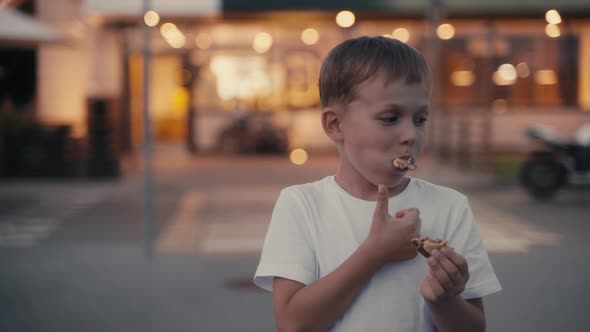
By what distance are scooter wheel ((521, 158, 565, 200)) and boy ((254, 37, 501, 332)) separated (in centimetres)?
1092

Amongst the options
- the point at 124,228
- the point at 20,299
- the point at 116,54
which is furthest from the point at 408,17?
the point at 20,299

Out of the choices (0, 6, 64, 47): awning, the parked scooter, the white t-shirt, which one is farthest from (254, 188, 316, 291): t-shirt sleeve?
(0, 6, 64, 47): awning

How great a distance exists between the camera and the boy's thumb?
155 cm

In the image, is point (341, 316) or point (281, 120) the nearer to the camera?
point (341, 316)

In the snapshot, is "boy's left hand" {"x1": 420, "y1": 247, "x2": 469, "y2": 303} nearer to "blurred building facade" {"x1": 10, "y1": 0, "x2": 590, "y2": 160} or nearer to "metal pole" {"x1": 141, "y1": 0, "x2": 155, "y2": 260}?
"metal pole" {"x1": 141, "y1": 0, "x2": 155, "y2": 260}

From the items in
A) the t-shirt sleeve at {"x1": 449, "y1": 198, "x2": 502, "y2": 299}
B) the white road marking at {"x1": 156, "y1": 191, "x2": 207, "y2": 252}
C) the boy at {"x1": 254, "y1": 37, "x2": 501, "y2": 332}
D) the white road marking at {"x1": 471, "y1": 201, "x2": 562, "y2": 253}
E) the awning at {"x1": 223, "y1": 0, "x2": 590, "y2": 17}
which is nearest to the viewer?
the boy at {"x1": 254, "y1": 37, "x2": 501, "y2": 332}

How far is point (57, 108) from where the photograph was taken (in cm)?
1989

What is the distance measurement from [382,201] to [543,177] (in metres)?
11.3

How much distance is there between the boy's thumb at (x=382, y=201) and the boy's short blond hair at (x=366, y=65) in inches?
8.3

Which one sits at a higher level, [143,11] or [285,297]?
[143,11]

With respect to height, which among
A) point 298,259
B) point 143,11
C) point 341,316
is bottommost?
point 341,316

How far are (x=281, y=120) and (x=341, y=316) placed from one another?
792 inches

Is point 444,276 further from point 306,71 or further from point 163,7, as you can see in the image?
point 306,71

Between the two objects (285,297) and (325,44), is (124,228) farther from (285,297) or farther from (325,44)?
(325,44)
